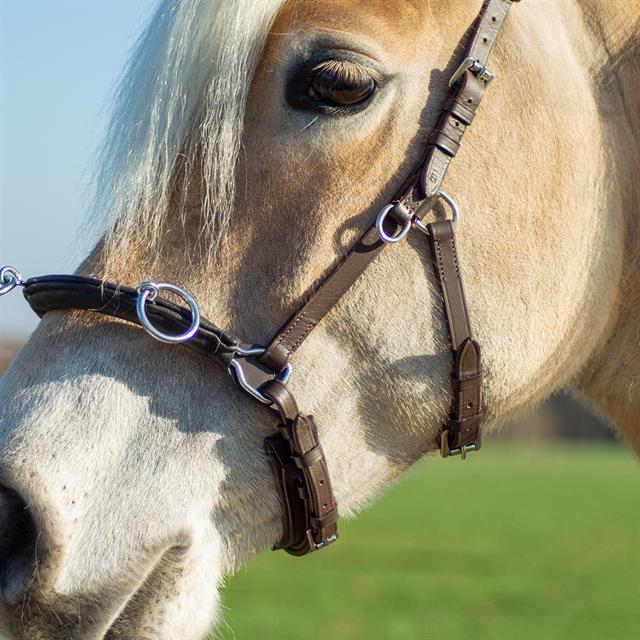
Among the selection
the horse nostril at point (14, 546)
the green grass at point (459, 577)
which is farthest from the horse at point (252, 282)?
the green grass at point (459, 577)

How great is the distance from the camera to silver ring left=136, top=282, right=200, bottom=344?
98.7 inches

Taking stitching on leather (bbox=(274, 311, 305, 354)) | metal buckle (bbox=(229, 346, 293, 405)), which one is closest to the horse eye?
stitching on leather (bbox=(274, 311, 305, 354))

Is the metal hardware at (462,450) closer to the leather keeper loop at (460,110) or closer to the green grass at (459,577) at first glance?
the green grass at (459,577)

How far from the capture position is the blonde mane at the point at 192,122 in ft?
8.52

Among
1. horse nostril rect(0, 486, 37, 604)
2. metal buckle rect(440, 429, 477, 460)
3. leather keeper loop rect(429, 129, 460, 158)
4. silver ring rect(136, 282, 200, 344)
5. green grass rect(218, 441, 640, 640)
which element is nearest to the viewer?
horse nostril rect(0, 486, 37, 604)

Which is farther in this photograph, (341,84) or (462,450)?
(462,450)

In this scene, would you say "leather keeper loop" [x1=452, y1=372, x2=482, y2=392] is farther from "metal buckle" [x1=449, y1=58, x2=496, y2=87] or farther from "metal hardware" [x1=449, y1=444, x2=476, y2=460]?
"metal buckle" [x1=449, y1=58, x2=496, y2=87]

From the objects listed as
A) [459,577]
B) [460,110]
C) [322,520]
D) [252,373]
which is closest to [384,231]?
[460,110]

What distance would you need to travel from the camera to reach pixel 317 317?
2564mm

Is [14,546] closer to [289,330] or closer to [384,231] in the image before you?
[289,330]

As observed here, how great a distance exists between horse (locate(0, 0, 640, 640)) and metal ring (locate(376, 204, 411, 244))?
36 millimetres

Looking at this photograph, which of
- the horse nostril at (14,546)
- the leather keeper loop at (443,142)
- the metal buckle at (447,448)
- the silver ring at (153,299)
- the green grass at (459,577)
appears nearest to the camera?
the horse nostril at (14,546)

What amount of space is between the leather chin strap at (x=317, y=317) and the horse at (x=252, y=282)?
1.5 inches

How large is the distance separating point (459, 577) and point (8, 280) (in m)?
14.9
